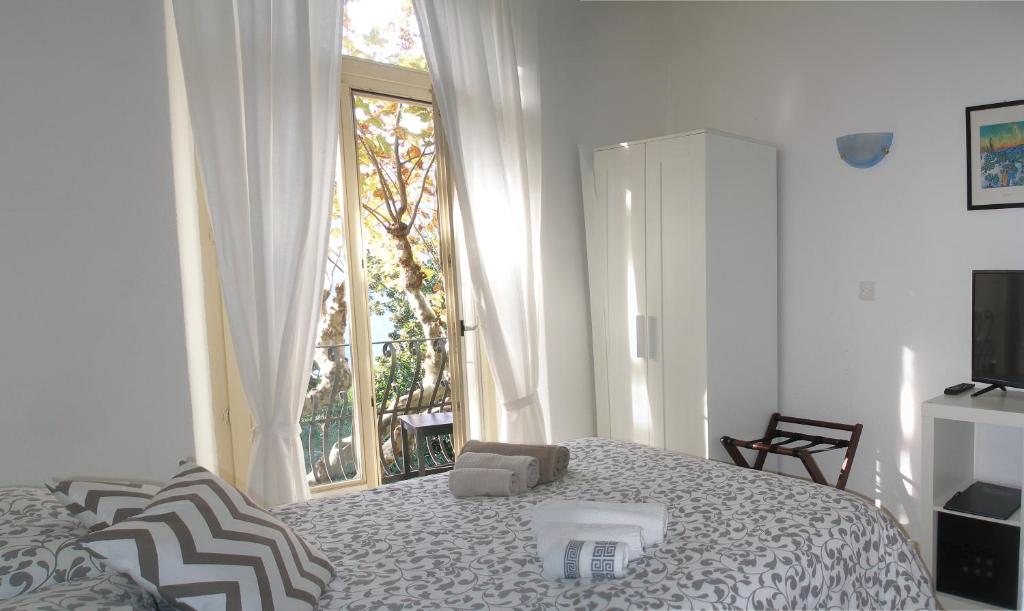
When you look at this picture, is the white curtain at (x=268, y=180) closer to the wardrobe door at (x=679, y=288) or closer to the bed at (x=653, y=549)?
the bed at (x=653, y=549)

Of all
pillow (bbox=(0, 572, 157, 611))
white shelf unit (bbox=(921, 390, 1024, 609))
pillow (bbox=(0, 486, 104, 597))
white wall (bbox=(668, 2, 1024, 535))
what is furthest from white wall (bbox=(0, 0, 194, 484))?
white wall (bbox=(668, 2, 1024, 535))

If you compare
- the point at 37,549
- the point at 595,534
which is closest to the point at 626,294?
the point at 595,534

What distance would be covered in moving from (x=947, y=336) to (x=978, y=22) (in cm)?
137

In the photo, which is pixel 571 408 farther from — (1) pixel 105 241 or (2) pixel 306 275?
(1) pixel 105 241

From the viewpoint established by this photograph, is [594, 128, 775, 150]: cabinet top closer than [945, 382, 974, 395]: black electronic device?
No

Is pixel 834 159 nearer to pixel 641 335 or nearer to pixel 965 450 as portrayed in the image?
pixel 641 335

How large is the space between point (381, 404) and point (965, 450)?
2676 millimetres

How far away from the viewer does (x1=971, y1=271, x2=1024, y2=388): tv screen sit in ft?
8.38

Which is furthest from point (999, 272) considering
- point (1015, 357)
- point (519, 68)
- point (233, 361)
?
point (233, 361)

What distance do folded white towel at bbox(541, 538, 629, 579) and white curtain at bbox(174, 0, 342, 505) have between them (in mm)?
1335

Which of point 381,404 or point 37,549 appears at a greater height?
point 37,549

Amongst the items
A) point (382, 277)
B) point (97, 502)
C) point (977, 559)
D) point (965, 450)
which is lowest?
point (977, 559)

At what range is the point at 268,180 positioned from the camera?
2.44 metres

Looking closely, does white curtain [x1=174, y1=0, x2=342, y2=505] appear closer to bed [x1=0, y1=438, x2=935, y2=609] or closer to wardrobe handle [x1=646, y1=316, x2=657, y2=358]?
bed [x1=0, y1=438, x2=935, y2=609]
